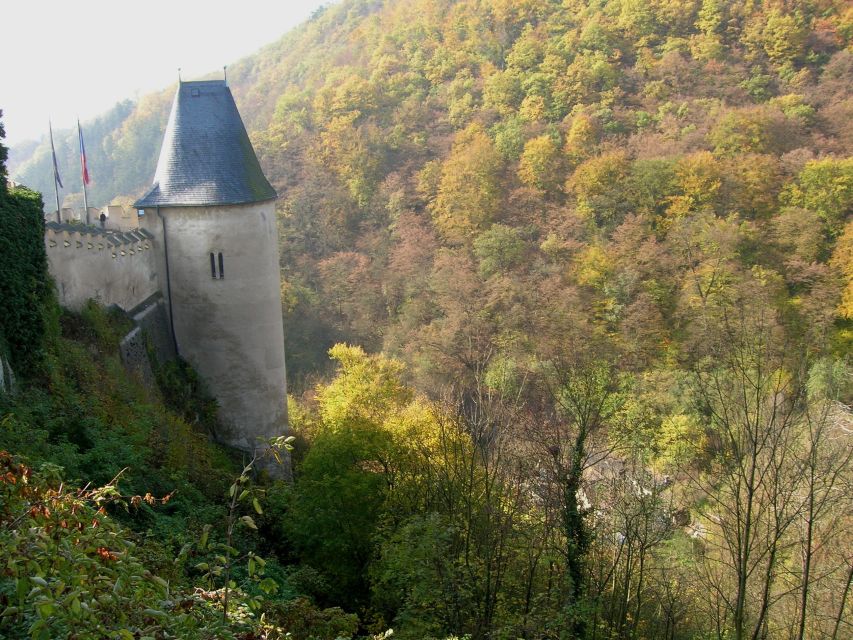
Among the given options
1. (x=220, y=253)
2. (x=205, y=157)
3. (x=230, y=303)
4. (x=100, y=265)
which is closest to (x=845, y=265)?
(x=230, y=303)

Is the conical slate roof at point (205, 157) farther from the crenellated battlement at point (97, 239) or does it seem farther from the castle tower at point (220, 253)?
the crenellated battlement at point (97, 239)

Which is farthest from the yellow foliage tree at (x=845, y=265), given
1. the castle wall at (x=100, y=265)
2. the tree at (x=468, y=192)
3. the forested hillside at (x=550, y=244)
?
the castle wall at (x=100, y=265)

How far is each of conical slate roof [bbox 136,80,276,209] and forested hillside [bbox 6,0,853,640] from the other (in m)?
5.60

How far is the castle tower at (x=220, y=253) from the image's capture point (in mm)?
16234

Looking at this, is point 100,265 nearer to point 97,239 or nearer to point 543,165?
point 97,239

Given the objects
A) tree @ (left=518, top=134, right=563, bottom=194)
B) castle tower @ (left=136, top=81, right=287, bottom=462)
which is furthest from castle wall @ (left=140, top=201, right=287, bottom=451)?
tree @ (left=518, top=134, right=563, bottom=194)

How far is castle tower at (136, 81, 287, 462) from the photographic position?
16234 mm

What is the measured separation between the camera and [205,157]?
53.7ft

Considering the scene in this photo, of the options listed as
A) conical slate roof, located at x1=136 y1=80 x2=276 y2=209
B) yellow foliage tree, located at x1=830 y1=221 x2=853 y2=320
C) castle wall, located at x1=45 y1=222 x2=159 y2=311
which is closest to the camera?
castle wall, located at x1=45 y1=222 x2=159 y2=311

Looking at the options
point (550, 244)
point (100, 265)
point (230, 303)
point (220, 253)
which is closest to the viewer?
point (100, 265)

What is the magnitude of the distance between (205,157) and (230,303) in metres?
3.18

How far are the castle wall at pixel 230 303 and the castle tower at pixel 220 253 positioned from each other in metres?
0.02

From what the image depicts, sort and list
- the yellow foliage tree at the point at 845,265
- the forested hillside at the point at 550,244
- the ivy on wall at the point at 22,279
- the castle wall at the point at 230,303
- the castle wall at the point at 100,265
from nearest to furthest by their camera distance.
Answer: the ivy on wall at the point at 22,279 < the castle wall at the point at 100,265 < the forested hillside at the point at 550,244 < the castle wall at the point at 230,303 < the yellow foliage tree at the point at 845,265

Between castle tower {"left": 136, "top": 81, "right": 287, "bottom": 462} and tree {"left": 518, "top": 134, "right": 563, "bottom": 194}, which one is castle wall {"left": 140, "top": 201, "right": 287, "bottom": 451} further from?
tree {"left": 518, "top": 134, "right": 563, "bottom": 194}
